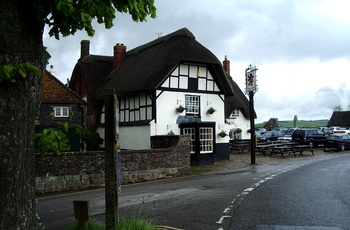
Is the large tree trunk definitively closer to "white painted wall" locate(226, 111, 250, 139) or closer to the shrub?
the shrub

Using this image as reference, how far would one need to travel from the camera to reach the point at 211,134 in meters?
22.9

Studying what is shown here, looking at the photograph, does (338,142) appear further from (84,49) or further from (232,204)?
(232,204)

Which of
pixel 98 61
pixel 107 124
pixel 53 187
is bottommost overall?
pixel 53 187

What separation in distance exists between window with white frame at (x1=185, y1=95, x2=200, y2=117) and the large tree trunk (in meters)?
19.9

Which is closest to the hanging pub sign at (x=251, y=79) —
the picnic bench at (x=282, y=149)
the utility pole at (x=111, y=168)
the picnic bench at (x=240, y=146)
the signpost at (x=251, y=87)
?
the signpost at (x=251, y=87)

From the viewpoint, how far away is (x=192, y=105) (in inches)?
945

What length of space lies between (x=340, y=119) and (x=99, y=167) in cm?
7530

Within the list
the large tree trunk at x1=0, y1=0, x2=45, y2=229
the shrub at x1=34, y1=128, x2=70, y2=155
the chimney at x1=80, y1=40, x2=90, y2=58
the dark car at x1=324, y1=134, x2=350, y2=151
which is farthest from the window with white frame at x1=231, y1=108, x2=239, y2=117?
the large tree trunk at x1=0, y1=0, x2=45, y2=229

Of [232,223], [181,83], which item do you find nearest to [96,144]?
[181,83]

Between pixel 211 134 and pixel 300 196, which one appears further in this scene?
pixel 211 134

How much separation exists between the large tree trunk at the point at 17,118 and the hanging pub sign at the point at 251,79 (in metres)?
19.8

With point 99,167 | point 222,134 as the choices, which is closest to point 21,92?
point 99,167

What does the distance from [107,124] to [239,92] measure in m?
34.7

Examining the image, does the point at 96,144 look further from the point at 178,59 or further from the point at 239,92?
the point at 239,92
